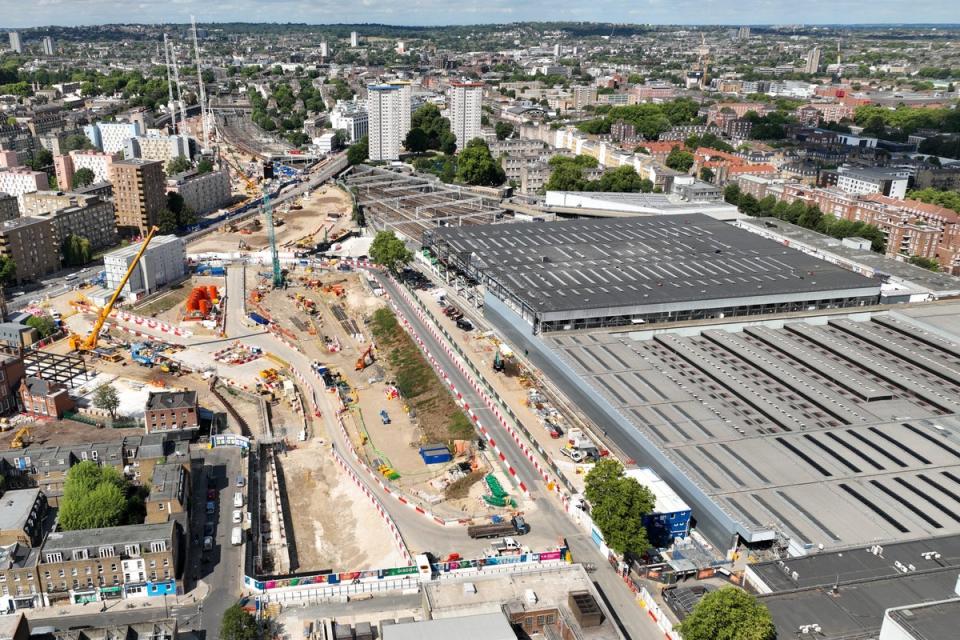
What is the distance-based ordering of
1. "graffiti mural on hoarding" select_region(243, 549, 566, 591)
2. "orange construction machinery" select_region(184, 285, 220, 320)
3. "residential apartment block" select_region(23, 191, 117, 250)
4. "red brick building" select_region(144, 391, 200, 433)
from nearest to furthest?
"graffiti mural on hoarding" select_region(243, 549, 566, 591)
"red brick building" select_region(144, 391, 200, 433)
"orange construction machinery" select_region(184, 285, 220, 320)
"residential apartment block" select_region(23, 191, 117, 250)

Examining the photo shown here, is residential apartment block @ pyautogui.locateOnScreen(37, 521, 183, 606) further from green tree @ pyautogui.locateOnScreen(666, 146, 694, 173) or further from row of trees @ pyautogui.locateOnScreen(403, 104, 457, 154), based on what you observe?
row of trees @ pyautogui.locateOnScreen(403, 104, 457, 154)

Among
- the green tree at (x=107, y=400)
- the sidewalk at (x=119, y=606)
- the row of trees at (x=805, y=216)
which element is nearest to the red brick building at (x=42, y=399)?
the green tree at (x=107, y=400)

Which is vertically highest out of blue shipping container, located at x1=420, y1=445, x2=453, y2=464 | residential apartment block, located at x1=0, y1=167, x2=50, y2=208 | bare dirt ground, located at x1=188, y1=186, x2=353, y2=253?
residential apartment block, located at x1=0, y1=167, x2=50, y2=208

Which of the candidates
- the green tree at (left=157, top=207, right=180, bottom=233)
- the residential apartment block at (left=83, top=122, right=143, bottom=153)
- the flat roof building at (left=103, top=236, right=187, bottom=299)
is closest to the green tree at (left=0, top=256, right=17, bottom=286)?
the flat roof building at (left=103, top=236, right=187, bottom=299)

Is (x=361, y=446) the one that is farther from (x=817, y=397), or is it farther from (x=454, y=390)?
(x=817, y=397)

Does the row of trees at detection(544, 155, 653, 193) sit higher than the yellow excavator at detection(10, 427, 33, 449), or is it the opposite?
the row of trees at detection(544, 155, 653, 193)

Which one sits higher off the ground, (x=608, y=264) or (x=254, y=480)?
(x=608, y=264)

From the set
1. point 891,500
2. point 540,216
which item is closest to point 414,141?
point 540,216
